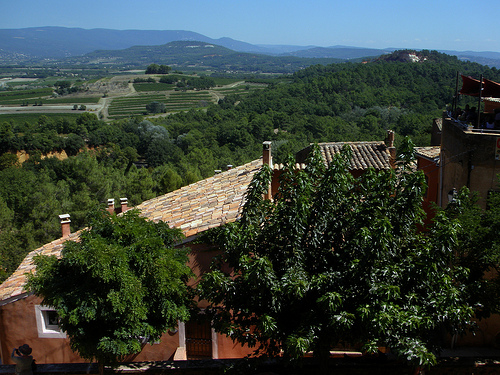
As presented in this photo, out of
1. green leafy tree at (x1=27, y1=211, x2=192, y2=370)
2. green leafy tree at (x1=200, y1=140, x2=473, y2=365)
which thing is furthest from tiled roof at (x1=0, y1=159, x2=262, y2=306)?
green leafy tree at (x1=200, y1=140, x2=473, y2=365)

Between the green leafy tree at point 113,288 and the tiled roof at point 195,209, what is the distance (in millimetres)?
2620

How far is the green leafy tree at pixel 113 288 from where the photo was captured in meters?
6.74

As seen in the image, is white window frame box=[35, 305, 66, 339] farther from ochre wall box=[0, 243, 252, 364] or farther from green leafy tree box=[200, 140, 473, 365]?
green leafy tree box=[200, 140, 473, 365]

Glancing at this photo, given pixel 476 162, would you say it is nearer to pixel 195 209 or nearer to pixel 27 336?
pixel 195 209

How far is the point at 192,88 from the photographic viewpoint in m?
172

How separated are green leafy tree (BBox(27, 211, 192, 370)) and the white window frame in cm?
345

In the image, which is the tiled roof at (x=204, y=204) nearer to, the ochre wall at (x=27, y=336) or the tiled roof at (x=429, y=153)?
the ochre wall at (x=27, y=336)

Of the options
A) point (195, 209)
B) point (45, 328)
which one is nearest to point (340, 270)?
point (195, 209)

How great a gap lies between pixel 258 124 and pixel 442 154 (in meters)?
58.8

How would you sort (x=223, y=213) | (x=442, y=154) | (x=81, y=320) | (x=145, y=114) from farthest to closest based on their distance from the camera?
(x=145, y=114) < (x=442, y=154) < (x=223, y=213) < (x=81, y=320)

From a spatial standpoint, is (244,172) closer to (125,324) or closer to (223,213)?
(223,213)

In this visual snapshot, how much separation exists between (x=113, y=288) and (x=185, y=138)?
62.8m

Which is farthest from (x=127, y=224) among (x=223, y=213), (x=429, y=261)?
(x=429, y=261)

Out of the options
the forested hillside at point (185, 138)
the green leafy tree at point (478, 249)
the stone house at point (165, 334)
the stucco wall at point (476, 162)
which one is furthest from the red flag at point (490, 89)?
the forested hillside at point (185, 138)
